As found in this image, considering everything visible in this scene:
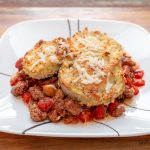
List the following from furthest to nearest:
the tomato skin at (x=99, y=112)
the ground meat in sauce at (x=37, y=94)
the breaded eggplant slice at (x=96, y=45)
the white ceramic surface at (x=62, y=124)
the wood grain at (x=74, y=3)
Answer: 1. the wood grain at (x=74, y=3)
2. the breaded eggplant slice at (x=96, y=45)
3. the ground meat in sauce at (x=37, y=94)
4. the tomato skin at (x=99, y=112)
5. the white ceramic surface at (x=62, y=124)

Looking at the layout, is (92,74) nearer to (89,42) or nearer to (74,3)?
(89,42)

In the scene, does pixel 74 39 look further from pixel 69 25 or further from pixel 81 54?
pixel 69 25

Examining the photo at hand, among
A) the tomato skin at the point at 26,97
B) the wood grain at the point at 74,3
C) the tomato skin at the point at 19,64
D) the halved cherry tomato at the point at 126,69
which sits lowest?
the tomato skin at the point at 26,97

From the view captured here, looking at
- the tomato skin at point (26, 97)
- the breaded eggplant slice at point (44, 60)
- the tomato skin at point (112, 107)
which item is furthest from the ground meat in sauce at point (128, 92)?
the tomato skin at point (26, 97)

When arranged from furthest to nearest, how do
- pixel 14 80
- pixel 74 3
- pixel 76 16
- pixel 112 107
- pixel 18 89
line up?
pixel 74 3
pixel 76 16
pixel 14 80
pixel 18 89
pixel 112 107

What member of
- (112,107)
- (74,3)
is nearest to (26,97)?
(112,107)

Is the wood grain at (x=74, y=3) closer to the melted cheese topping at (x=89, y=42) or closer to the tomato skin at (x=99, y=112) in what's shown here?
the melted cheese topping at (x=89, y=42)

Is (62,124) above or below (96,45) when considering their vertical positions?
below
